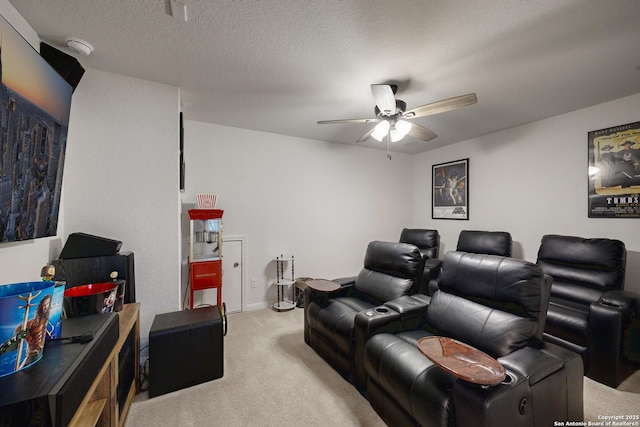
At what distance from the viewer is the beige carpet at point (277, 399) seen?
5.52 feet

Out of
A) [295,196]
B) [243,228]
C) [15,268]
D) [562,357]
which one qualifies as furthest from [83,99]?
[562,357]

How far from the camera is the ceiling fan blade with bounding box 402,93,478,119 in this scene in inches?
77.5

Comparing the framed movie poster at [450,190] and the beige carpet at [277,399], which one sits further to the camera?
the framed movie poster at [450,190]

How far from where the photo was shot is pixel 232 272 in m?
3.52

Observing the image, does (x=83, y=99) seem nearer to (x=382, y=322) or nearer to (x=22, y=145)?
(x=22, y=145)

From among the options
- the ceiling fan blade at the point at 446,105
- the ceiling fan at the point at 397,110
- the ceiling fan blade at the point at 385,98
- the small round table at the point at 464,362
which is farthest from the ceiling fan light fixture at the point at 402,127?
the small round table at the point at 464,362

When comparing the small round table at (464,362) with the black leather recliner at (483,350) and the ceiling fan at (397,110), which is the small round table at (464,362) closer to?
the black leather recliner at (483,350)

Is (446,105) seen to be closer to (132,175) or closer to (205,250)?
(132,175)

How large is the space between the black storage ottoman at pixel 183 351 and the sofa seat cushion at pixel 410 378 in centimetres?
121

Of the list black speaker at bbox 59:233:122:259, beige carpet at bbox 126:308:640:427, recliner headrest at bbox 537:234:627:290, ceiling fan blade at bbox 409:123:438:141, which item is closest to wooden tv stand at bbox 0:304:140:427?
beige carpet at bbox 126:308:640:427

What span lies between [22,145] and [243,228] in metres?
2.44

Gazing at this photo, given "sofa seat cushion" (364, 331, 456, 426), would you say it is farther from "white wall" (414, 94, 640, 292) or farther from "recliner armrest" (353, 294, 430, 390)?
"white wall" (414, 94, 640, 292)

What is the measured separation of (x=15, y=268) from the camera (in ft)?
4.75

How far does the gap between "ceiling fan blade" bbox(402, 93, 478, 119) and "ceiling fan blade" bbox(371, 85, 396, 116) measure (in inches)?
8.6
